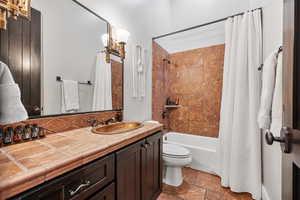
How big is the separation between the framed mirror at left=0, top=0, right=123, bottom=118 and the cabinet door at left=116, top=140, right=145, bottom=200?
2.10 ft

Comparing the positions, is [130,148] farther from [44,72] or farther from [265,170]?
[265,170]

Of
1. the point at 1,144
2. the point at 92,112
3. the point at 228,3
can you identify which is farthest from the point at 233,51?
the point at 1,144

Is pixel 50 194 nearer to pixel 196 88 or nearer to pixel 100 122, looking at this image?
pixel 100 122

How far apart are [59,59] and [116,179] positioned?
1034 millimetres

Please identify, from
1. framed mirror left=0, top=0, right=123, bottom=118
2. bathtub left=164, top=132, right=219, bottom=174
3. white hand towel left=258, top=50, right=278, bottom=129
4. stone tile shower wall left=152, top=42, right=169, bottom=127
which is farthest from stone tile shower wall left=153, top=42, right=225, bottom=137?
white hand towel left=258, top=50, right=278, bottom=129

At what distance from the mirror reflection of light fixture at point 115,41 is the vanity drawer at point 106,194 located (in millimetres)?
1233

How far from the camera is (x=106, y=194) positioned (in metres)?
0.80

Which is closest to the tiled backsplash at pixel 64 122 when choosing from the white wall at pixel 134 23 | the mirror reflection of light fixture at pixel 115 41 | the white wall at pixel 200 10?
the white wall at pixel 134 23

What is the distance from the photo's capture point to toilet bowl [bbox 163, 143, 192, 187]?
1.68m

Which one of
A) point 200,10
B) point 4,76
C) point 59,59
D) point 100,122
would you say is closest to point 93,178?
point 4,76

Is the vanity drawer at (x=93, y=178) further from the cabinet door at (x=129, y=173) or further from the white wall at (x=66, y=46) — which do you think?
the white wall at (x=66, y=46)

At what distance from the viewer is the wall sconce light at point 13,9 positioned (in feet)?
2.36

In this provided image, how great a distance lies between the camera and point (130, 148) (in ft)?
3.28

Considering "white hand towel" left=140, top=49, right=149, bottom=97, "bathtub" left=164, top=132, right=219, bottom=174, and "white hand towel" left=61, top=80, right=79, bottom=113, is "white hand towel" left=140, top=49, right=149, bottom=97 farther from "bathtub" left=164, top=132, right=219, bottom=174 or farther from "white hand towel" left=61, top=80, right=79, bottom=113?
"bathtub" left=164, top=132, right=219, bottom=174
